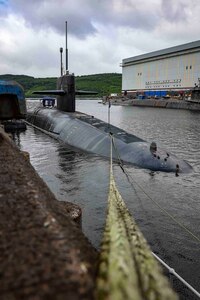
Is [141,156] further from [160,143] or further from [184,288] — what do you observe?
[160,143]

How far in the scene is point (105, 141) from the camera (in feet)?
59.1

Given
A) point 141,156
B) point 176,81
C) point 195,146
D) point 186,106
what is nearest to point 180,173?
point 141,156

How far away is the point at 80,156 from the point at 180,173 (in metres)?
5.89

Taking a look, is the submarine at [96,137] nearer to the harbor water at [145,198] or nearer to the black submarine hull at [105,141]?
the black submarine hull at [105,141]

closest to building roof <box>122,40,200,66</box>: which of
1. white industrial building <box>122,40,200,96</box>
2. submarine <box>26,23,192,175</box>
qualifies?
white industrial building <box>122,40,200,96</box>

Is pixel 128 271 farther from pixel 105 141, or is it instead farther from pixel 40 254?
pixel 105 141

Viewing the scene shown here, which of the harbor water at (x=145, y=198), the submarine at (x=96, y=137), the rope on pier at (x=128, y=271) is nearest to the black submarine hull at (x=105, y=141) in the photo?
the submarine at (x=96, y=137)

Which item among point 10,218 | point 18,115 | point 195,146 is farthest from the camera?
point 195,146

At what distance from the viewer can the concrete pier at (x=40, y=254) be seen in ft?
6.06

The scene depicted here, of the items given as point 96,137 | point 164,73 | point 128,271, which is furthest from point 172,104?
point 128,271

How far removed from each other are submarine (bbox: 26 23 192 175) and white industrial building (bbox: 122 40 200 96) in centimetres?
7466

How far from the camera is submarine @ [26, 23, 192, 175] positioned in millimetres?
15070

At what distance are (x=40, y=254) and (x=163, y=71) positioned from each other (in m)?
117

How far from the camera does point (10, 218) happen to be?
2.79m
